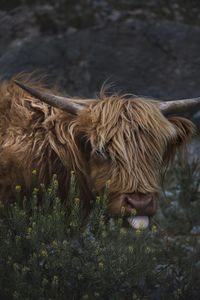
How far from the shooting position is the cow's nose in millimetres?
5637

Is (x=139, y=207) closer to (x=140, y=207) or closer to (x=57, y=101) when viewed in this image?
(x=140, y=207)

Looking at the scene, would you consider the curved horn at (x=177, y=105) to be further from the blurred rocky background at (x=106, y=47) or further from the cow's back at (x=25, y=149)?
the blurred rocky background at (x=106, y=47)

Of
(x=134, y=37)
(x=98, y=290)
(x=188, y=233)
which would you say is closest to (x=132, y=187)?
(x=98, y=290)

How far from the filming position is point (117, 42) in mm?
9117

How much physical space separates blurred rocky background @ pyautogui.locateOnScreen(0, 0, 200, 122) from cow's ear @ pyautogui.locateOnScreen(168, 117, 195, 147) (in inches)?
104

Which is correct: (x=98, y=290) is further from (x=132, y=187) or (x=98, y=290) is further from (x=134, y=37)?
A: (x=134, y=37)

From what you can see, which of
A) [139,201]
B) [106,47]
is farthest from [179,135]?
[106,47]

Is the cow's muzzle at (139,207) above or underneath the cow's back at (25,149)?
underneath

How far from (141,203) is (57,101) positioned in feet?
2.88

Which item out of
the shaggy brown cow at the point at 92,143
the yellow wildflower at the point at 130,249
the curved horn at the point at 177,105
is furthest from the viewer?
the curved horn at the point at 177,105

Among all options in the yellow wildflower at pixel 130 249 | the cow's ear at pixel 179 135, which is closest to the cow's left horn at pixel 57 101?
the cow's ear at pixel 179 135

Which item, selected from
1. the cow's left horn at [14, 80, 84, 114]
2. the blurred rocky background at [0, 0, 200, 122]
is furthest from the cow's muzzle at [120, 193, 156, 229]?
the blurred rocky background at [0, 0, 200, 122]

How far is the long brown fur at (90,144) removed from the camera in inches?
230

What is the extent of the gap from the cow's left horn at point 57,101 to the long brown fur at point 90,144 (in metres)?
0.06
